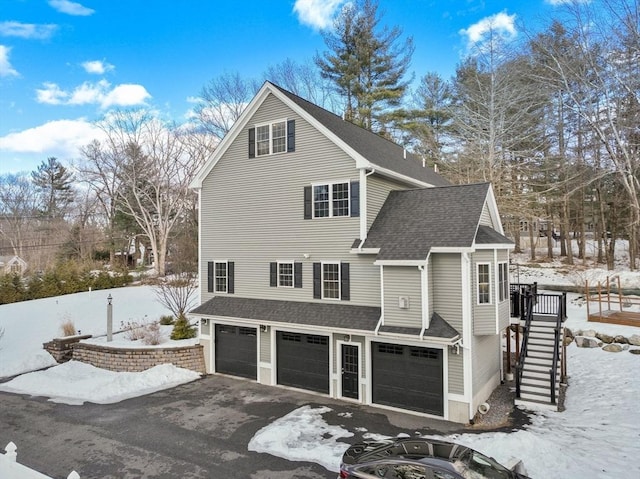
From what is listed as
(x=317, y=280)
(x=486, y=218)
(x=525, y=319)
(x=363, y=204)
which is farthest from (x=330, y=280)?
(x=525, y=319)

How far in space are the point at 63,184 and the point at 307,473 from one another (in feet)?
185

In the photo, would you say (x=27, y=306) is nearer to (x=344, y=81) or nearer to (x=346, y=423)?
(x=346, y=423)

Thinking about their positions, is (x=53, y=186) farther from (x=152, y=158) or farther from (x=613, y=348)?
(x=613, y=348)

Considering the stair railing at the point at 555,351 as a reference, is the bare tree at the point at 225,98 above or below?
above

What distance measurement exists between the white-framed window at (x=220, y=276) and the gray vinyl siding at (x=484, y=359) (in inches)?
367

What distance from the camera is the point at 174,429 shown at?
33.4ft

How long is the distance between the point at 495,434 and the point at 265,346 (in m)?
7.72

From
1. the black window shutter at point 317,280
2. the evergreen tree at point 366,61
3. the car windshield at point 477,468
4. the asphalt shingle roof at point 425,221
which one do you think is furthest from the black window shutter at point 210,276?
the evergreen tree at point 366,61

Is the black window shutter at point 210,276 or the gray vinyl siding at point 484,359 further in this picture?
the black window shutter at point 210,276

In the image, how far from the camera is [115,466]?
8359 millimetres

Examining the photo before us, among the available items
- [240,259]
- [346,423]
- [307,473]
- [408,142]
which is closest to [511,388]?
[346,423]

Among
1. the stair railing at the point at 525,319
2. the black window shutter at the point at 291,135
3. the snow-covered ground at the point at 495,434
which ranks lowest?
the snow-covered ground at the point at 495,434

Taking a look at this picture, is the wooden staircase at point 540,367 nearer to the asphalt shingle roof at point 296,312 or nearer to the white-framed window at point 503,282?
the white-framed window at point 503,282

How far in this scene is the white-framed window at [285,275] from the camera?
13.9 meters
